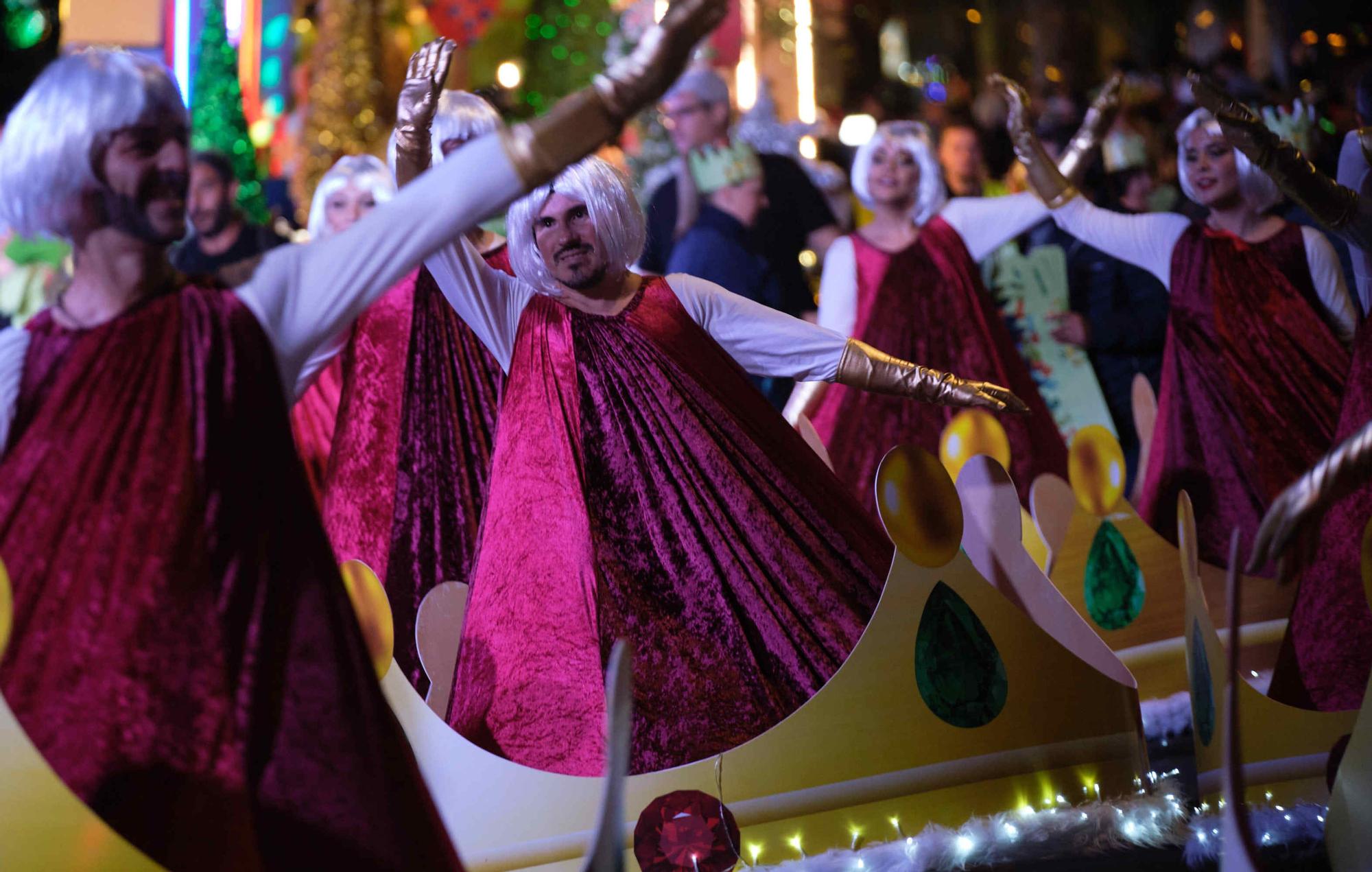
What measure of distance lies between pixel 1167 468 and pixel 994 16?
51.7 feet

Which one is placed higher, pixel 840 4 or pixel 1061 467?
pixel 840 4

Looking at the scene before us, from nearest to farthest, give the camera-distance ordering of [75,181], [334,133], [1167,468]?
[75,181] → [1167,468] → [334,133]

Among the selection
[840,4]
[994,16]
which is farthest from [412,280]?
[994,16]

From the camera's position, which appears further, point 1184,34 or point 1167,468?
point 1184,34

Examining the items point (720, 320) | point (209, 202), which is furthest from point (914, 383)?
point (209, 202)

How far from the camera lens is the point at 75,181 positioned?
1.97 meters

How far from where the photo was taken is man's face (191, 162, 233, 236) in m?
5.65

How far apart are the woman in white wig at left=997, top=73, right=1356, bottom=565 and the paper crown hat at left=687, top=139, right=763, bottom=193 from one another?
1.63m

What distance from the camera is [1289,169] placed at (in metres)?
3.22

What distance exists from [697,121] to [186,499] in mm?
4937

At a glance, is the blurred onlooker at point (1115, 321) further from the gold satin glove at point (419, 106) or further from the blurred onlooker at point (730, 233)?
the gold satin glove at point (419, 106)

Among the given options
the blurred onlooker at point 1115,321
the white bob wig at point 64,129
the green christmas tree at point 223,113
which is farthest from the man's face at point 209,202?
the white bob wig at point 64,129

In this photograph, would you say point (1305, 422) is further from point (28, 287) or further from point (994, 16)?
point (994, 16)

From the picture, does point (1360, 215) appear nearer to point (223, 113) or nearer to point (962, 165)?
point (962, 165)
